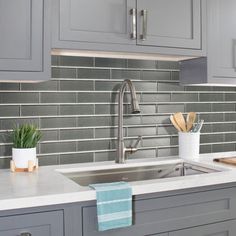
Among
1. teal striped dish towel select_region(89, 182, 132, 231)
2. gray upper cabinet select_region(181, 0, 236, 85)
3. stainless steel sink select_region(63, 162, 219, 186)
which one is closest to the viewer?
teal striped dish towel select_region(89, 182, 132, 231)

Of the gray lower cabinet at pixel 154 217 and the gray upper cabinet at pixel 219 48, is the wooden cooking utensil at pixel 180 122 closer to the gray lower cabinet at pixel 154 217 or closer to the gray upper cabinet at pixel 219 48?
the gray upper cabinet at pixel 219 48

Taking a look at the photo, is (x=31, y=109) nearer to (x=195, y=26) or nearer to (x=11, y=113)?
(x=11, y=113)

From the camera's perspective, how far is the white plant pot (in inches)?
74.0

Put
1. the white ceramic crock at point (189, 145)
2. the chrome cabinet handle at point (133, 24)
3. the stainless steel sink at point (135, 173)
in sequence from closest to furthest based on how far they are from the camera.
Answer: the chrome cabinet handle at point (133, 24)
the stainless steel sink at point (135, 173)
the white ceramic crock at point (189, 145)

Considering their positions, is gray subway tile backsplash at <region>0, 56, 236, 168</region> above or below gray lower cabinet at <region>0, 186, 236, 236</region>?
above

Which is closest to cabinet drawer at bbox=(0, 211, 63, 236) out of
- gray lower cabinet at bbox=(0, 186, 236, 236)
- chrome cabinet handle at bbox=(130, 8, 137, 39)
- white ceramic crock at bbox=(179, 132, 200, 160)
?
gray lower cabinet at bbox=(0, 186, 236, 236)

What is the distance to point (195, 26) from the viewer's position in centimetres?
212

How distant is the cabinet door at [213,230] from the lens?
1.77m

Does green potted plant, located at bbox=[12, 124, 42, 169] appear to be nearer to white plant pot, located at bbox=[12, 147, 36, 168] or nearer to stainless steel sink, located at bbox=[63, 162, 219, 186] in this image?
white plant pot, located at bbox=[12, 147, 36, 168]

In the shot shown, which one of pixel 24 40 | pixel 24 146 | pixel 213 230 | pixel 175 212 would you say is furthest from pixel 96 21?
pixel 213 230

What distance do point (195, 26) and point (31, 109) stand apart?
105 centimetres

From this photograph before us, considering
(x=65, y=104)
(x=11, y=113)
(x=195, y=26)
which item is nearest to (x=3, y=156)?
(x=11, y=113)

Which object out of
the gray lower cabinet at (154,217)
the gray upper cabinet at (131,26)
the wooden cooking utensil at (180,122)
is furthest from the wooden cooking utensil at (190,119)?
the gray lower cabinet at (154,217)

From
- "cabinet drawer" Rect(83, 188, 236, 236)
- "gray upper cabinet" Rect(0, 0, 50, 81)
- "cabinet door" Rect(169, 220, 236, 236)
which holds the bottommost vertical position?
"cabinet door" Rect(169, 220, 236, 236)
